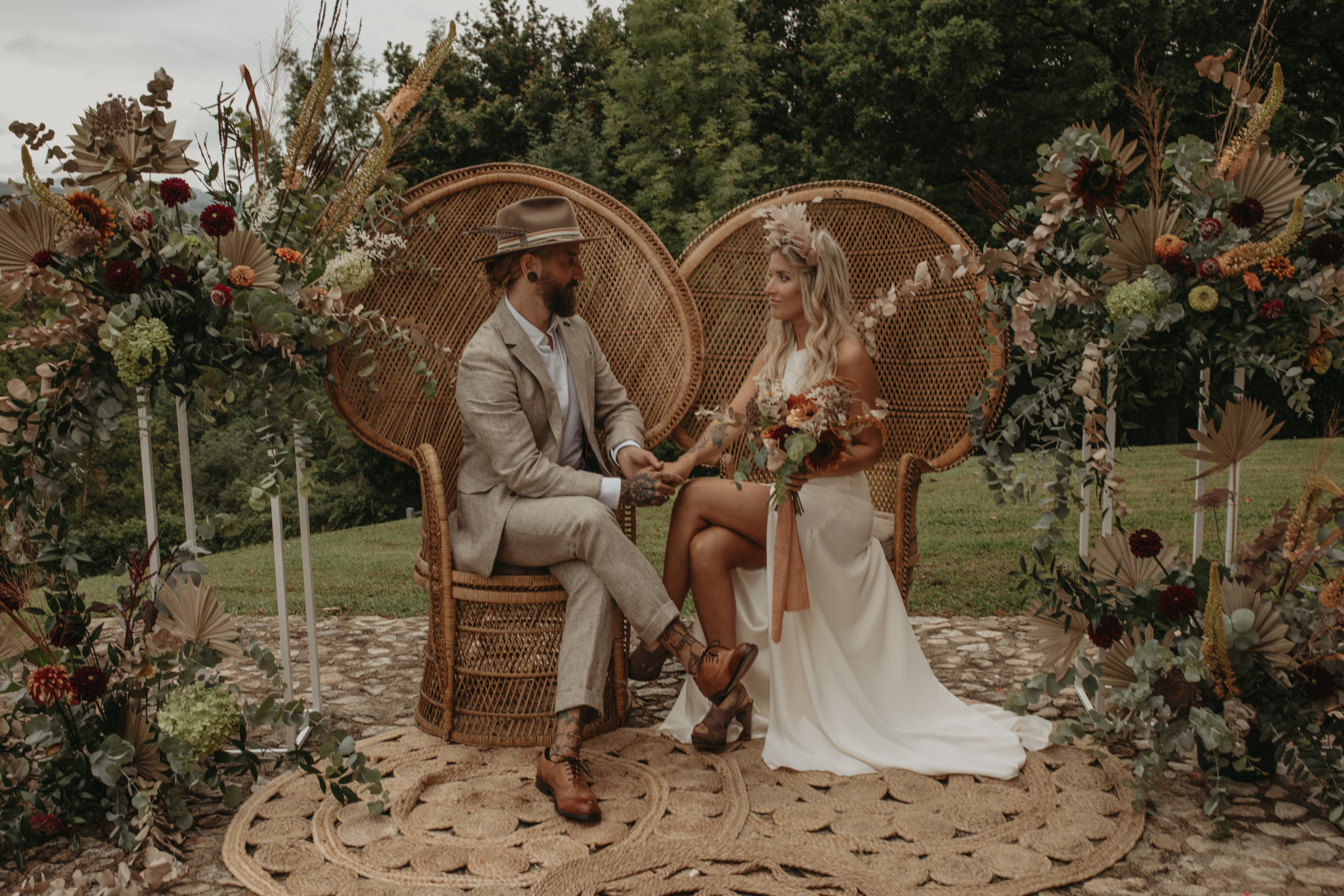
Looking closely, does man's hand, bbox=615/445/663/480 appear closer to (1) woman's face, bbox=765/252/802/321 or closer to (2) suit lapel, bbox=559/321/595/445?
(2) suit lapel, bbox=559/321/595/445

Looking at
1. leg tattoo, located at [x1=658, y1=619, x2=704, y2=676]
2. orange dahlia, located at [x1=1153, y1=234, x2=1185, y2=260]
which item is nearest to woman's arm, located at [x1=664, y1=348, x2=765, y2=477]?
leg tattoo, located at [x1=658, y1=619, x2=704, y2=676]

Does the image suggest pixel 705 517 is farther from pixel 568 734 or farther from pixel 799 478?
pixel 568 734

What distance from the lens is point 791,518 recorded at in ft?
10.0

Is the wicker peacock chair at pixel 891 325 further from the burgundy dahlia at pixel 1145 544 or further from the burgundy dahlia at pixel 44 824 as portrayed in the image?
the burgundy dahlia at pixel 44 824

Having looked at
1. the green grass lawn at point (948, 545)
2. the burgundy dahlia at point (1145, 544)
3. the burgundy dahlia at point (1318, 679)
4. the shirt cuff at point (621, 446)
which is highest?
the shirt cuff at point (621, 446)

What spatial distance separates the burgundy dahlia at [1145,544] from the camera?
8.75 ft

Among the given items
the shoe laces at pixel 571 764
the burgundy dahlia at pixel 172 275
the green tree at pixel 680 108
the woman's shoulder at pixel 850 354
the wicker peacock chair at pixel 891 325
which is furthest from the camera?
the green tree at pixel 680 108

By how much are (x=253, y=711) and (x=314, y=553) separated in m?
5.39

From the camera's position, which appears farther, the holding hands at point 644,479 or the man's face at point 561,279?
the man's face at point 561,279

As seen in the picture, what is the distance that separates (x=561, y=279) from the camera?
329 cm

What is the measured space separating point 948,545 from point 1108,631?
13.6 ft

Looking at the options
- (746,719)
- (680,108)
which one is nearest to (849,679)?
(746,719)

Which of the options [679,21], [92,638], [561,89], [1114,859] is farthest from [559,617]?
[561,89]

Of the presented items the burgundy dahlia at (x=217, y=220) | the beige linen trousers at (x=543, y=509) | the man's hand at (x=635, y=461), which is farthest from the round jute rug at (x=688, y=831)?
the burgundy dahlia at (x=217, y=220)
